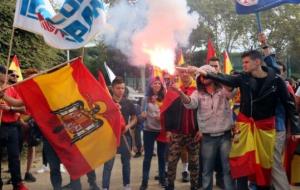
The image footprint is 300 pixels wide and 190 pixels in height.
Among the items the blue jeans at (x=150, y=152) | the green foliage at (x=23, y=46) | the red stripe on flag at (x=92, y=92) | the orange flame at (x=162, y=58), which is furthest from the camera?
the green foliage at (x=23, y=46)

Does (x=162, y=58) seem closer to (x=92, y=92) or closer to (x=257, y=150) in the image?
(x=92, y=92)

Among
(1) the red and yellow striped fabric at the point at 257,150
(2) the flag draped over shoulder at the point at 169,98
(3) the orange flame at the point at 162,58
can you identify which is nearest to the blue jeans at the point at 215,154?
(1) the red and yellow striped fabric at the point at 257,150

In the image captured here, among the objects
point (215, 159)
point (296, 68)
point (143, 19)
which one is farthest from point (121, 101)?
point (296, 68)

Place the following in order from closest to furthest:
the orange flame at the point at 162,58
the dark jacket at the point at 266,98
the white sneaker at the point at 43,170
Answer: the dark jacket at the point at 266,98 < the orange flame at the point at 162,58 < the white sneaker at the point at 43,170

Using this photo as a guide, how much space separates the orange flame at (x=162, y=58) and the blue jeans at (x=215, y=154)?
50.9 inches

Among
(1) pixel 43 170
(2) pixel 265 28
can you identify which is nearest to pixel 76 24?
(1) pixel 43 170

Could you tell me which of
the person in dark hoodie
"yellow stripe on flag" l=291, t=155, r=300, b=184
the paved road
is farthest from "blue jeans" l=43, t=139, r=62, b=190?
"yellow stripe on flag" l=291, t=155, r=300, b=184

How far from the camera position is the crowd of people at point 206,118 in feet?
19.3

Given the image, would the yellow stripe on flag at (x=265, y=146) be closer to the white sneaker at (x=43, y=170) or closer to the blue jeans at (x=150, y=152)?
the blue jeans at (x=150, y=152)

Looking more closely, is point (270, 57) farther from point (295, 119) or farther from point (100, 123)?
point (100, 123)

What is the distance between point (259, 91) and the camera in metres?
5.84

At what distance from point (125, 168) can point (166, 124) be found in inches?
39.0

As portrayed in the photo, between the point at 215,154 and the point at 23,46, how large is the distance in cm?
726

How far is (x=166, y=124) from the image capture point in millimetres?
7441
